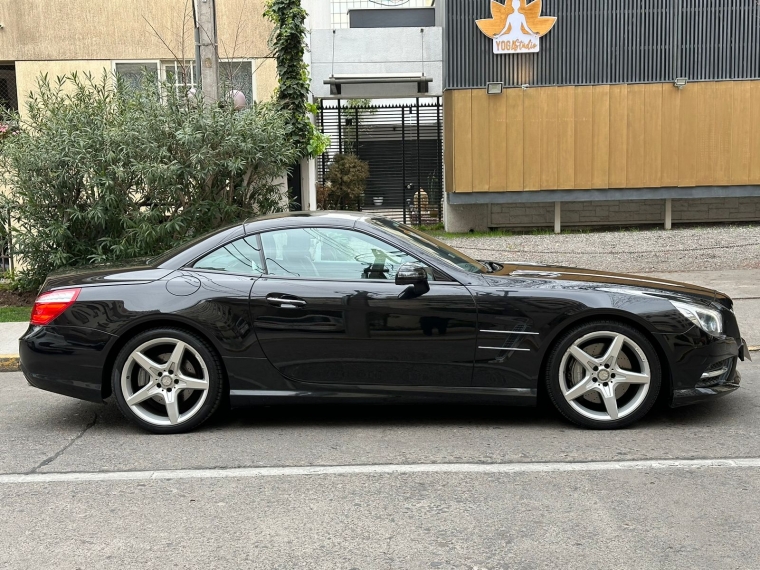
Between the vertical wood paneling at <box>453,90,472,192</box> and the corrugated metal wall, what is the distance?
0.31 meters

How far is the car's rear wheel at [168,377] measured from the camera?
18.5ft

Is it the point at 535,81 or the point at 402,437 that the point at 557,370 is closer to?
the point at 402,437

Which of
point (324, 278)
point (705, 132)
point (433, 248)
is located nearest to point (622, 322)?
point (433, 248)

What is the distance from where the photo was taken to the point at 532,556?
3711 millimetres

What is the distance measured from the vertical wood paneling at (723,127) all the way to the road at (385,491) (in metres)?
12.6

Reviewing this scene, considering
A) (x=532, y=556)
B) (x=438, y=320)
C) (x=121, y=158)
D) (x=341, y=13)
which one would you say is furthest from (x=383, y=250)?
(x=341, y=13)

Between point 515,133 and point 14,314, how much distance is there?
10723 mm

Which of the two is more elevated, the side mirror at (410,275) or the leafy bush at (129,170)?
the leafy bush at (129,170)

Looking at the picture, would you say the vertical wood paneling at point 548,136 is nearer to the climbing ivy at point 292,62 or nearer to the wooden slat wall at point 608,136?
the wooden slat wall at point 608,136

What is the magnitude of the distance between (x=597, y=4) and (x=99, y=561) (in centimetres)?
1632

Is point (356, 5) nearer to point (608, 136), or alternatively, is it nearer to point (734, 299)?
point (608, 136)

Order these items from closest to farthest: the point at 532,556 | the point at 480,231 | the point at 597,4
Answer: the point at 532,556, the point at 597,4, the point at 480,231

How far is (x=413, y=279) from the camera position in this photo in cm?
546

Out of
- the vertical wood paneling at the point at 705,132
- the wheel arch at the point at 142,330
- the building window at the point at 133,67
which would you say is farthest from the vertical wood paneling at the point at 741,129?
the wheel arch at the point at 142,330
